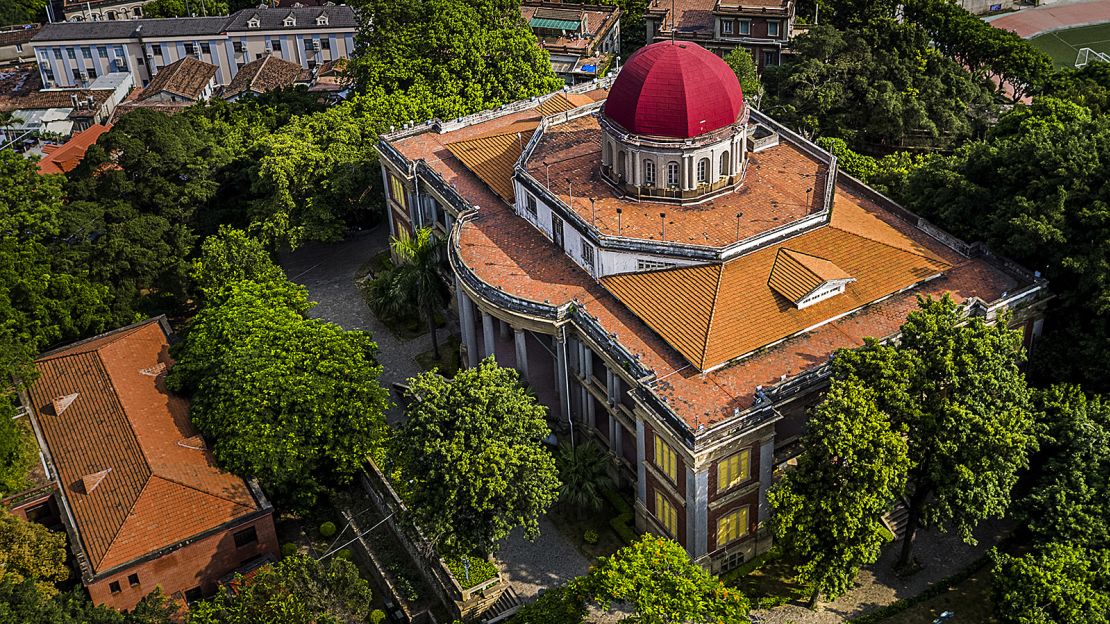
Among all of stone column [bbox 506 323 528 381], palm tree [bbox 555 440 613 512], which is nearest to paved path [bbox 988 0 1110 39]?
stone column [bbox 506 323 528 381]

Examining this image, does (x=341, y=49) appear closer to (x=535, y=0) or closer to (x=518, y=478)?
(x=535, y=0)

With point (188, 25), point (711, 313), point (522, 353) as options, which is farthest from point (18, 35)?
point (711, 313)

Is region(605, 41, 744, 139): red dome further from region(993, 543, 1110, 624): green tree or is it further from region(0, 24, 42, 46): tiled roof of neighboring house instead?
region(0, 24, 42, 46): tiled roof of neighboring house

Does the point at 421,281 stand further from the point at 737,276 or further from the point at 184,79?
the point at 184,79

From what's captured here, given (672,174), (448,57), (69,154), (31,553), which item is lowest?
(31,553)

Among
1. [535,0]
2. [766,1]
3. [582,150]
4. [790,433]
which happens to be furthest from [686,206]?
[535,0]

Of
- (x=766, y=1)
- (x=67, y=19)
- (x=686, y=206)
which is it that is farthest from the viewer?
(x=67, y=19)
